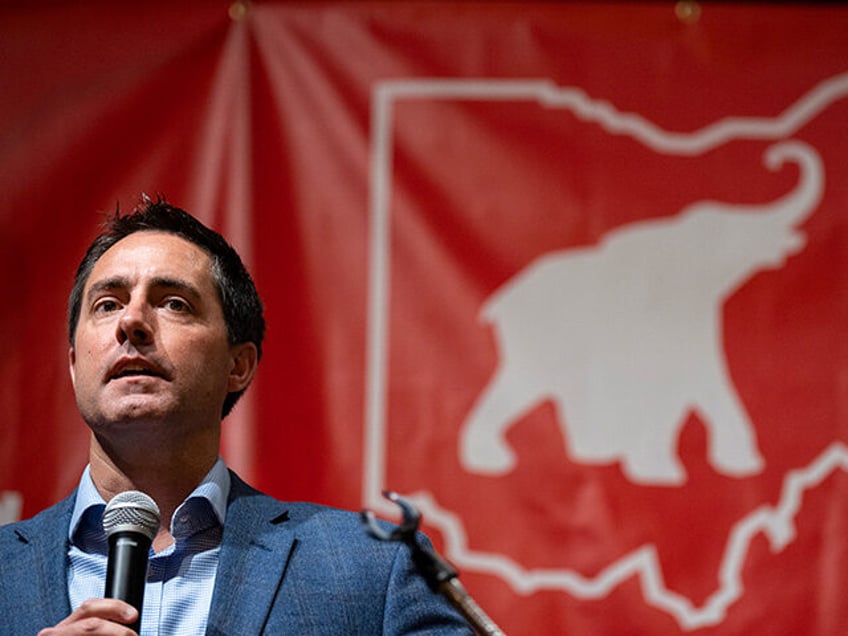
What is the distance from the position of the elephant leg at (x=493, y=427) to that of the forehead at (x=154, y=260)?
3.61 feet

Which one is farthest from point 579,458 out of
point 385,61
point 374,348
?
point 385,61

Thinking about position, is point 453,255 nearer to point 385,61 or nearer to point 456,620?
point 385,61

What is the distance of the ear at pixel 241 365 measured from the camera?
2.07 meters

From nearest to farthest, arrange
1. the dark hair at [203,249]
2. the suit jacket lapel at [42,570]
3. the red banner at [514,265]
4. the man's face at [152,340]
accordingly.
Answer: the suit jacket lapel at [42,570], the man's face at [152,340], the dark hair at [203,249], the red banner at [514,265]

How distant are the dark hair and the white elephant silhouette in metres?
1.02

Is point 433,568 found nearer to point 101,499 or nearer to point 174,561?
point 174,561

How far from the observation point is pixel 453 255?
10.1 ft

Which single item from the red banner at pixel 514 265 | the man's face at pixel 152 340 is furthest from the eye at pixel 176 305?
the red banner at pixel 514 265

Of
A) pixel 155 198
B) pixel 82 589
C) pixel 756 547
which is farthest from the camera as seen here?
pixel 155 198

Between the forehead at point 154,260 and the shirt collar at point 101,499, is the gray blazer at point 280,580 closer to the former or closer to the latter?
the shirt collar at point 101,499

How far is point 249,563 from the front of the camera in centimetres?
183

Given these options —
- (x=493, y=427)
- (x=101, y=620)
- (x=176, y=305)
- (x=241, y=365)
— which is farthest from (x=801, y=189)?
(x=101, y=620)

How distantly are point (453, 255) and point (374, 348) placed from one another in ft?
0.95

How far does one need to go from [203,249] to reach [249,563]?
1.76 ft
